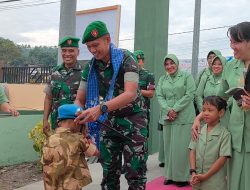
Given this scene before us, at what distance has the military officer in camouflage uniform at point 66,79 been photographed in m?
4.32

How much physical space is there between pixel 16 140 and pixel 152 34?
9.33 feet

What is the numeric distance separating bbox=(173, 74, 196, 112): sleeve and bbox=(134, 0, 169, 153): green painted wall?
175cm

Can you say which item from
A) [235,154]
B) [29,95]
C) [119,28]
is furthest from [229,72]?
[29,95]

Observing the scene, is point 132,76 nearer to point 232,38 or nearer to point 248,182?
point 232,38

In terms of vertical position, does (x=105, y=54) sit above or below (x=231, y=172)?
above

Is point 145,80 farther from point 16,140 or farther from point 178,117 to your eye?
point 16,140

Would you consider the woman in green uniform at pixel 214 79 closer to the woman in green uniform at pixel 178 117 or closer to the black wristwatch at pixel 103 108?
the woman in green uniform at pixel 178 117

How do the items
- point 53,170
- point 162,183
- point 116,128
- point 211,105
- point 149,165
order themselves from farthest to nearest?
point 149,165 < point 162,183 < point 211,105 < point 116,128 < point 53,170

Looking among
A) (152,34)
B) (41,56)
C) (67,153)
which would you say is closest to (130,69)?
(67,153)

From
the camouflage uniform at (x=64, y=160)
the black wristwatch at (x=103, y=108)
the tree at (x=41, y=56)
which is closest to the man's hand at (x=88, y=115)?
the black wristwatch at (x=103, y=108)

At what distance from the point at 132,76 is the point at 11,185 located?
2.95 metres

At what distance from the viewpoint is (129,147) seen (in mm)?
3193

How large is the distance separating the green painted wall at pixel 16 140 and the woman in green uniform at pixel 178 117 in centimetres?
238

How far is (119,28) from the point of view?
9.40m
